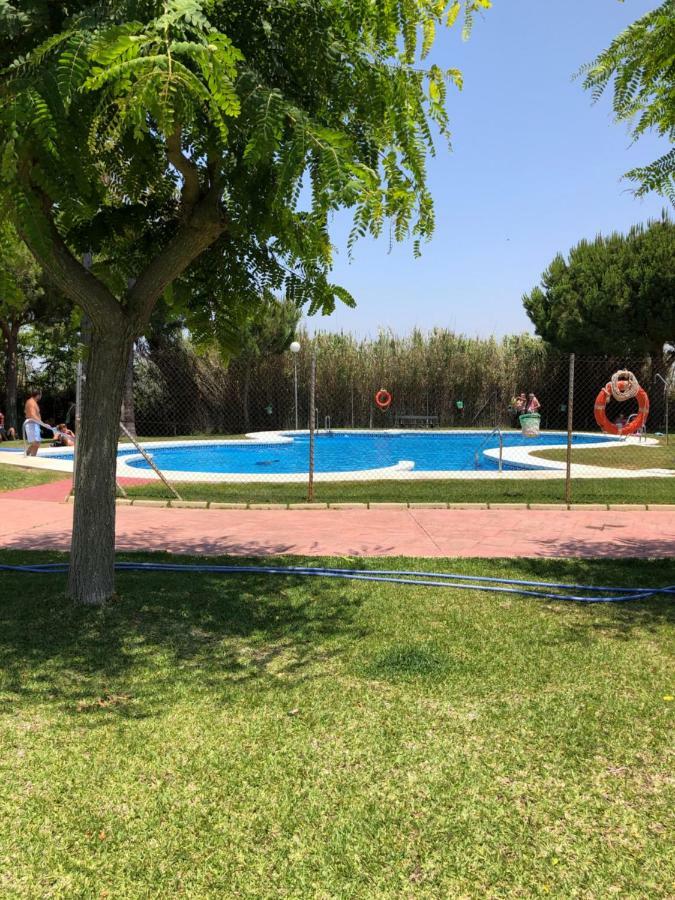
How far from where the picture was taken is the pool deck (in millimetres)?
7906

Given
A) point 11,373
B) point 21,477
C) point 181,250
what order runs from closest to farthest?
point 181,250 → point 21,477 → point 11,373

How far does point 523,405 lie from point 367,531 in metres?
21.9

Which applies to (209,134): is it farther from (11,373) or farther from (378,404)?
(378,404)

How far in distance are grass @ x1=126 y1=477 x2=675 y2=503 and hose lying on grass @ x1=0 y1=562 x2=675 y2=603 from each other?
4.38 metres

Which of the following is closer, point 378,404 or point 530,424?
point 530,424

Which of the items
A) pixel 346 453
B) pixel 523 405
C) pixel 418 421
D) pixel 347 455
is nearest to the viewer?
pixel 347 455

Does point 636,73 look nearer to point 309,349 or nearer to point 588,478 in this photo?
point 588,478

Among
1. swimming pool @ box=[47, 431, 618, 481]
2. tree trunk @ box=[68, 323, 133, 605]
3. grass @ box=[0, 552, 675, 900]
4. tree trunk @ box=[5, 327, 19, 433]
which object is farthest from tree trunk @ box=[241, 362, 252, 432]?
grass @ box=[0, 552, 675, 900]

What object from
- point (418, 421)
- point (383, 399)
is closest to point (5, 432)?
point (383, 399)

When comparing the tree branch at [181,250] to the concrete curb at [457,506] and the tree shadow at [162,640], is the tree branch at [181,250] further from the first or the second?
the concrete curb at [457,506]

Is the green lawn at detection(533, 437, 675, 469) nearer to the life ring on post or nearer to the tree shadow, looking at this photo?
the life ring on post

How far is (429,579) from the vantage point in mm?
6277

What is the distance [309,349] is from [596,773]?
2863 centimetres

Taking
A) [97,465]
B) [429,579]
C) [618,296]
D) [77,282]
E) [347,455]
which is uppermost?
[618,296]
